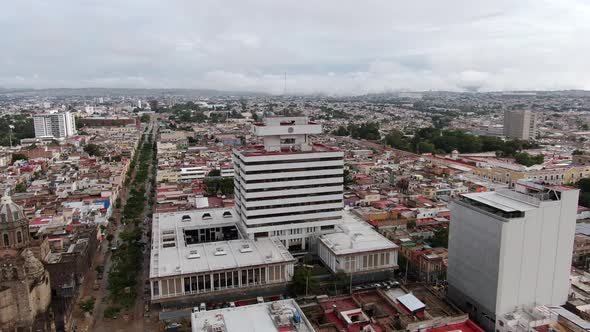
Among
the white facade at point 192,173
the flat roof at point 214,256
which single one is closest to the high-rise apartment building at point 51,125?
the white facade at point 192,173

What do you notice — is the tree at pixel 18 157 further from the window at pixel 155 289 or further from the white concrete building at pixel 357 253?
the white concrete building at pixel 357 253

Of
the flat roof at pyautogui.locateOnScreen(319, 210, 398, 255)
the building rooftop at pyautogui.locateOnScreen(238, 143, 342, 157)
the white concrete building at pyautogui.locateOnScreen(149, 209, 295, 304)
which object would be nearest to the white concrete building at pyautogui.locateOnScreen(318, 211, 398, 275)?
the flat roof at pyautogui.locateOnScreen(319, 210, 398, 255)

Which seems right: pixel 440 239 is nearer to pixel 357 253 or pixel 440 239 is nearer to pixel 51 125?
pixel 357 253

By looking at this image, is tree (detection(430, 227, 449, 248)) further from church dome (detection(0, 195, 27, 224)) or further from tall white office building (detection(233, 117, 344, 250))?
church dome (detection(0, 195, 27, 224))

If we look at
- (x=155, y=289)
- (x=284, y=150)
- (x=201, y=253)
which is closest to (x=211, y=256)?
(x=201, y=253)

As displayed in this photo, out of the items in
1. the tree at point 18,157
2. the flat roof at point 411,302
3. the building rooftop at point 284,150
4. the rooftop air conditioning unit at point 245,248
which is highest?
the building rooftop at point 284,150

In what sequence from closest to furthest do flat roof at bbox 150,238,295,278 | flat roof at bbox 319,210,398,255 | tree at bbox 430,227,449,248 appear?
1. flat roof at bbox 150,238,295,278
2. flat roof at bbox 319,210,398,255
3. tree at bbox 430,227,449,248
